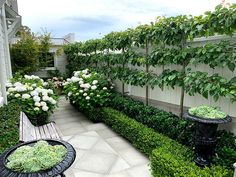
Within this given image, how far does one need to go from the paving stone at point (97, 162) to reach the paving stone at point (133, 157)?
21 cm

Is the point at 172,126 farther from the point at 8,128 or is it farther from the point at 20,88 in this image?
the point at 20,88

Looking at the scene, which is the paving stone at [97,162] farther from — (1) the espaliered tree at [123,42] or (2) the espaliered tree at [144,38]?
(1) the espaliered tree at [123,42]

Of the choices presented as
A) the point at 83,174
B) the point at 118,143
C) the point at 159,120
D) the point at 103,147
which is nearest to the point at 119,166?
the point at 83,174

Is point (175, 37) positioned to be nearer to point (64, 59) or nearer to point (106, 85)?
point (106, 85)

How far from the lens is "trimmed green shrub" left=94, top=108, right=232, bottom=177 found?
93.0 inches

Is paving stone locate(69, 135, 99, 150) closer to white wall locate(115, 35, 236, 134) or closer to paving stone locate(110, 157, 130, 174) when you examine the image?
paving stone locate(110, 157, 130, 174)

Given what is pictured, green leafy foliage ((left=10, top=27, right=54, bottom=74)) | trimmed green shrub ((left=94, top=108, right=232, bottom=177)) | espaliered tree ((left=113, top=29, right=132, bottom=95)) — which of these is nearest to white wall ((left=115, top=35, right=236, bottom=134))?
trimmed green shrub ((left=94, top=108, right=232, bottom=177))

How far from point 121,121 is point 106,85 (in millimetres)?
1923

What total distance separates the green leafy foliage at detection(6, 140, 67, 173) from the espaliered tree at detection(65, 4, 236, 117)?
2.24 metres

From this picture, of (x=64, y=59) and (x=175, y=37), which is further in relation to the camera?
(x=64, y=59)

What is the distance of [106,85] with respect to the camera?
6203mm

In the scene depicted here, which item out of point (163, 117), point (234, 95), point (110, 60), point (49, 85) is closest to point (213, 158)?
point (234, 95)

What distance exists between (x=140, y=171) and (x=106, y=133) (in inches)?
71.9

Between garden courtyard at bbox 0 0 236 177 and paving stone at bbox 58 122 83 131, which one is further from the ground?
garden courtyard at bbox 0 0 236 177
